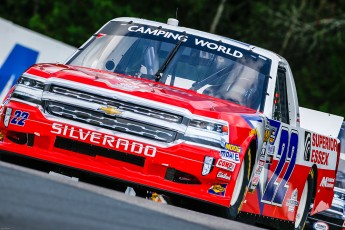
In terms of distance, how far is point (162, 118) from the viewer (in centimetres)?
966

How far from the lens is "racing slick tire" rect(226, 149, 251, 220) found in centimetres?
992

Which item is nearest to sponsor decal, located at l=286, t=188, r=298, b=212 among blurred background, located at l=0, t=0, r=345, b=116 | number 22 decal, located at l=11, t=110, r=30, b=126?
number 22 decal, located at l=11, t=110, r=30, b=126

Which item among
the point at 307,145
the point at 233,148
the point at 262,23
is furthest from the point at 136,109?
the point at 262,23

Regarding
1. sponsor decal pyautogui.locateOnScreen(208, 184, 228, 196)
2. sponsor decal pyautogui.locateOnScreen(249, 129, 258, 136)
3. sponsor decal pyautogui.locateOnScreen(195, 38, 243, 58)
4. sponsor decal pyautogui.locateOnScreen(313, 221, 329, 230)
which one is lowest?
sponsor decal pyautogui.locateOnScreen(313, 221, 329, 230)

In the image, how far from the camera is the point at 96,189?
8.77 meters

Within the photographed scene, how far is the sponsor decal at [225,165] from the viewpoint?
31.5 ft

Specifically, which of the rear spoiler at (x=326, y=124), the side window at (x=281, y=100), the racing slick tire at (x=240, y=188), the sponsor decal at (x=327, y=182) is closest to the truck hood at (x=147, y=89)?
the racing slick tire at (x=240, y=188)

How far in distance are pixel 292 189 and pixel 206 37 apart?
72.1 inches

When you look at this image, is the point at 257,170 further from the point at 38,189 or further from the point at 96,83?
the point at 38,189

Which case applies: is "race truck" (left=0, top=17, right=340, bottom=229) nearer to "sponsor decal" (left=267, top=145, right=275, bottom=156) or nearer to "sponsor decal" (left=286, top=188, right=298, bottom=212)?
"sponsor decal" (left=267, top=145, right=275, bottom=156)

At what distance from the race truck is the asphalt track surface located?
1.09m

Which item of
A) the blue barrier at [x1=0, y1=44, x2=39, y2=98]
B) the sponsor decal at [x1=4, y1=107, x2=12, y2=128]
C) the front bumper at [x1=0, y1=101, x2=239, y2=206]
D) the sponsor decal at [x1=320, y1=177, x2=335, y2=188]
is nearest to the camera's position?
the front bumper at [x1=0, y1=101, x2=239, y2=206]

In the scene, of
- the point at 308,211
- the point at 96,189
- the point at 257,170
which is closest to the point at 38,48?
the point at 308,211

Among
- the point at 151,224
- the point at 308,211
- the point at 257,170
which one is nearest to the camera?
the point at 151,224
